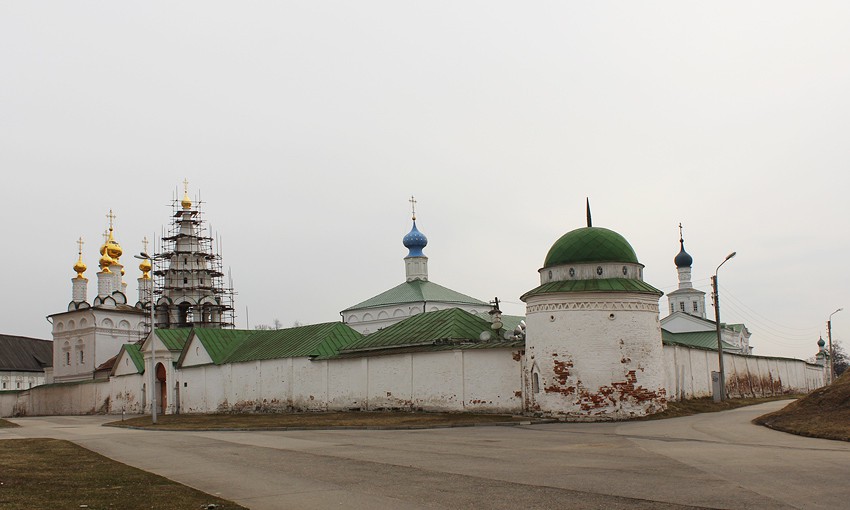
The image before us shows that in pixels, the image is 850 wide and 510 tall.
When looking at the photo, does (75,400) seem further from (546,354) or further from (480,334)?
(546,354)

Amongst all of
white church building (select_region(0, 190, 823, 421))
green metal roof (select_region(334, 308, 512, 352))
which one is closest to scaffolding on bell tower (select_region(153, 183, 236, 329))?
white church building (select_region(0, 190, 823, 421))

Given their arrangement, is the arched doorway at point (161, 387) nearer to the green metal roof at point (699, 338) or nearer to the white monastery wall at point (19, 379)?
the green metal roof at point (699, 338)

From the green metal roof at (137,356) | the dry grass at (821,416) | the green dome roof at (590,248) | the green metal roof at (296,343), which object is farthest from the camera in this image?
the green metal roof at (137,356)

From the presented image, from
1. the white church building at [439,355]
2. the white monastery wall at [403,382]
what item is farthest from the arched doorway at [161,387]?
the white monastery wall at [403,382]

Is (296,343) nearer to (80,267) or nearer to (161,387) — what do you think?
(161,387)

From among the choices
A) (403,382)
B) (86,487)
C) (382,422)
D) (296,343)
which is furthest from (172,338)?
(86,487)

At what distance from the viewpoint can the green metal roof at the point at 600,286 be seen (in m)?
25.3

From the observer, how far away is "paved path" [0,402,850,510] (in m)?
9.66

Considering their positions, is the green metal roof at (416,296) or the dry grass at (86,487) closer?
the dry grass at (86,487)

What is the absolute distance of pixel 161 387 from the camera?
47531 millimetres

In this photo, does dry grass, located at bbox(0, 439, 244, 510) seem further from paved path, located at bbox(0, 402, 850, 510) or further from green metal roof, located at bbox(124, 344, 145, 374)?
green metal roof, located at bbox(124, 344, 145, 374)

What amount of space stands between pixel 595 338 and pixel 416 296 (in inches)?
1022

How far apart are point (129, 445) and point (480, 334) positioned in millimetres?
14233

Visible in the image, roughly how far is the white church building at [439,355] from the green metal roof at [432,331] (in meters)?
0.09
